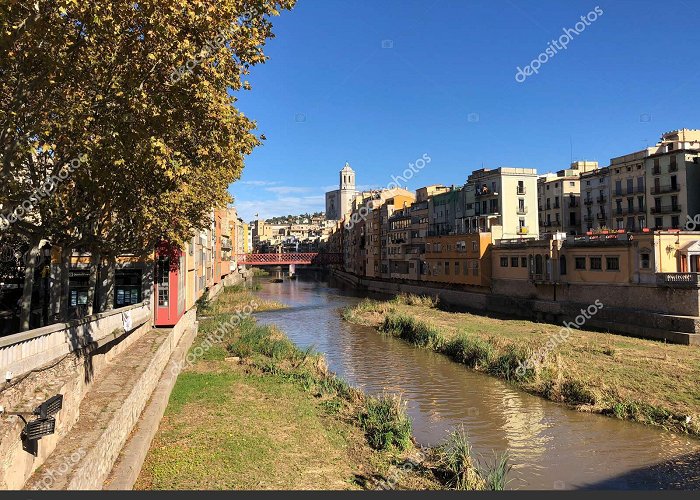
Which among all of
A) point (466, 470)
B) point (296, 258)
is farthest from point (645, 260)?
point (296, 258)

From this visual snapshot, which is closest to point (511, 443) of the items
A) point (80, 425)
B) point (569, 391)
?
point (569, 391)

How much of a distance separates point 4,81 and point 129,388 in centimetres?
916

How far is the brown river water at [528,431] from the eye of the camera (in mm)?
14250

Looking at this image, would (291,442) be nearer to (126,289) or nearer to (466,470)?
(466,470)

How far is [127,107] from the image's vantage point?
1245cm

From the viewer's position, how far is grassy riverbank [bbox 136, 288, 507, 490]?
1268 centimetres

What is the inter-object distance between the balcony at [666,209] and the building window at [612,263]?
22407 mm

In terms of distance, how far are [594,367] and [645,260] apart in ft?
51.5

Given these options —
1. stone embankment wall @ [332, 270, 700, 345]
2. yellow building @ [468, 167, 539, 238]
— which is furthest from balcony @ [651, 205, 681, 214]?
stone embankment wall @ [332, 270, 700, 345]

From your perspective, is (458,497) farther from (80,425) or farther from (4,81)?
(4,81)

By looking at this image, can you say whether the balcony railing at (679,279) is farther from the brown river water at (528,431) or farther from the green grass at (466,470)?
the green grass at (466,470)

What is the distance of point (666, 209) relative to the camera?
5616cm

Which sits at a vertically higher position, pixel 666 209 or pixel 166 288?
pixel 666 209

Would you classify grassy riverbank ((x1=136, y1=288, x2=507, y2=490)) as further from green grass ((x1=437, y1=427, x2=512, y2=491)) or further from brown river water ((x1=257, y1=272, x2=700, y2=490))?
brown river water ((x1=257, y1=272, x2=700, y2=490))
